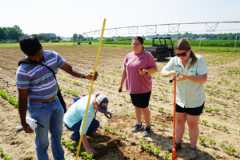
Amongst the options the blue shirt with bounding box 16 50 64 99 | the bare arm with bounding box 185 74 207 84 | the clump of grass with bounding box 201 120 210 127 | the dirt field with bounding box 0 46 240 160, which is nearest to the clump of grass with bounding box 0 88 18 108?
the dirt field with bounding box 0 46 240 160

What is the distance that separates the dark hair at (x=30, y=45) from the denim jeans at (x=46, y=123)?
0.67 meters

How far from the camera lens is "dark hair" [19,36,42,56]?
3262 mm

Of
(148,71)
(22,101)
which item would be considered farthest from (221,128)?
(22,101)

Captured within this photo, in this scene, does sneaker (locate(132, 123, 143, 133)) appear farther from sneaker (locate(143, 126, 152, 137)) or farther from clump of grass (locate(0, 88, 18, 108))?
clump of grass (locate(0, 88, 18, 108))

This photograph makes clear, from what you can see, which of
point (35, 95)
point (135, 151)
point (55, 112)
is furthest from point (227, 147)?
point (35, 95)

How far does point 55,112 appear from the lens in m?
3.85

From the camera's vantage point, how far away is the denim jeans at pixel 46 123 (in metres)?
3.62

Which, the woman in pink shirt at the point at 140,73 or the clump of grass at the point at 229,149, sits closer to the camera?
the clump of grass at the point at 229,149

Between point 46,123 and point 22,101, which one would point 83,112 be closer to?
point 46,123

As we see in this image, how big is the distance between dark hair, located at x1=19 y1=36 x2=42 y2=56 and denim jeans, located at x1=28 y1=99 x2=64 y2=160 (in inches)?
26.5

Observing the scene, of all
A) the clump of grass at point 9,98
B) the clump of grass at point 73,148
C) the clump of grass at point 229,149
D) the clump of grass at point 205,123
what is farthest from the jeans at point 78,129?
the clump of grass at point 9,98

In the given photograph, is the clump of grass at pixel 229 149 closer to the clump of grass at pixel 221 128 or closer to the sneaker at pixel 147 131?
the clump of grass at pixel 221 128

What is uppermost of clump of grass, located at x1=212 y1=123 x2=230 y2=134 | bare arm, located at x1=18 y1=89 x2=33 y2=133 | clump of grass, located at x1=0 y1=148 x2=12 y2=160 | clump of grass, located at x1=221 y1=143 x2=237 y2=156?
bare arm, located at x1=18 y1=89 x2=33 y2=133

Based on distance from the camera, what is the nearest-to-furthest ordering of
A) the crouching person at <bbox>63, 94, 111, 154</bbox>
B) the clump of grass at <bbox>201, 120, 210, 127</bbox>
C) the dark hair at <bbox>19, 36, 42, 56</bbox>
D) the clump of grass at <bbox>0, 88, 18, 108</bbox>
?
the dark hair at <bbox>19, 36, 42, 56</bbox>
the crouching person at <bbox>63, 94, 111, 154</bbox>
the clump of grass at <bbox>201, 120, 210, 127</bbox>
the clump of grass at <bbox>0, 88, 18, 108</bbox>
